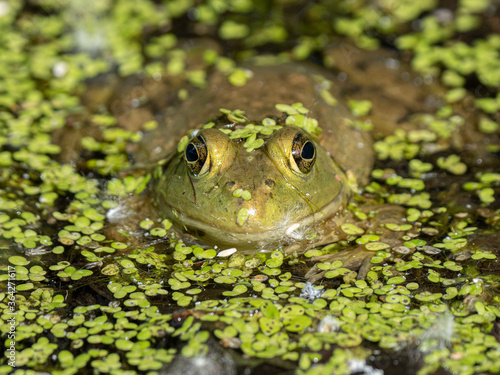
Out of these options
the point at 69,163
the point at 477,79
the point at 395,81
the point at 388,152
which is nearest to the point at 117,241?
the point at 69,163

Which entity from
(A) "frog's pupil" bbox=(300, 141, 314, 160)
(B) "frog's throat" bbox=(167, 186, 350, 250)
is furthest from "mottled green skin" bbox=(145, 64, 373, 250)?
(A) "frog's pupil" bbox=(300, 141, 314, 160)

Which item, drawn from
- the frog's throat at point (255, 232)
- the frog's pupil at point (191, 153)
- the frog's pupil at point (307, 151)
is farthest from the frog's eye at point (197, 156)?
the frog's pupil at point (307, 151)

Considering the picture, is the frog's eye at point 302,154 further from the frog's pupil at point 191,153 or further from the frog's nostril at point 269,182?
the frog's pupil at point 191,153

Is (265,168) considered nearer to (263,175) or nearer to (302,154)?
(263,175)

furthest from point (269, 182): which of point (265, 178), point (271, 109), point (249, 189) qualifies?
point (271, 109)

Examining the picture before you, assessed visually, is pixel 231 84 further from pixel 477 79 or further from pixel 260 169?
pixel 477 79

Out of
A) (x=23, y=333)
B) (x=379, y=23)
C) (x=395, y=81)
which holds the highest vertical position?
(x=379, y=23)

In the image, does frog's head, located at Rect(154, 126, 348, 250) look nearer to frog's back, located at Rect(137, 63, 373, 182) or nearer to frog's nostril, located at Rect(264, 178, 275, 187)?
frog's nostril, located at Rect(264, 178, 275, 187)
